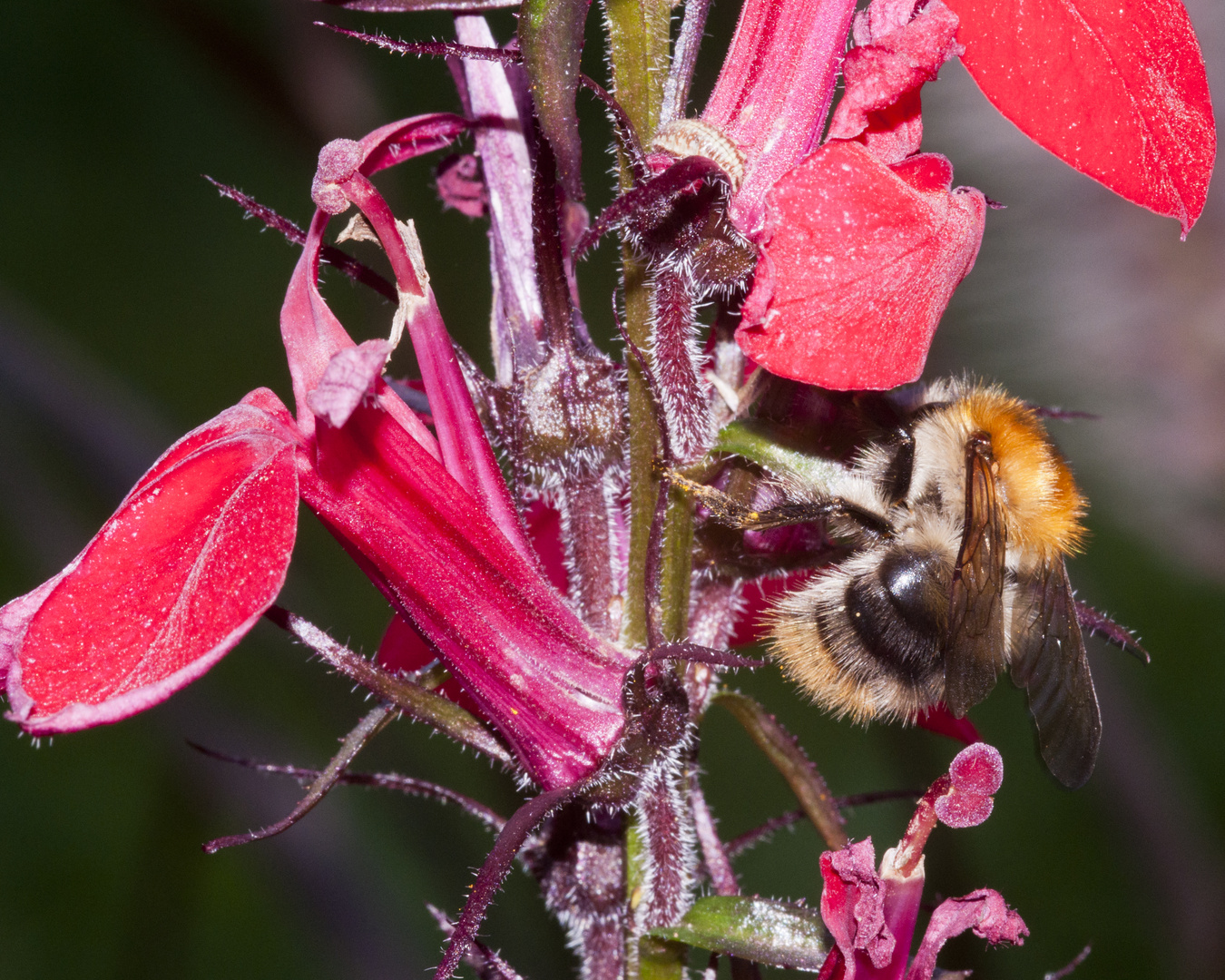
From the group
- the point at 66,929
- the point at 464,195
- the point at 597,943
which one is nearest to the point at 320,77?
the point at 464,195

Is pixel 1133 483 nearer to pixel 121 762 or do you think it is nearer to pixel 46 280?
pixel 121 762

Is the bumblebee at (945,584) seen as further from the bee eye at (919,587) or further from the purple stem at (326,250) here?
the purple stem at (326,250)

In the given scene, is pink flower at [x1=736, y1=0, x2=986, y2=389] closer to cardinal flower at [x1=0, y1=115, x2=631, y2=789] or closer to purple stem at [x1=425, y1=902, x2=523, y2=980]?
cardinal flower at [x1=0, y1=115, x2=631, y2=789]

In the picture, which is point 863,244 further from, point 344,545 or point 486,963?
point 486,963

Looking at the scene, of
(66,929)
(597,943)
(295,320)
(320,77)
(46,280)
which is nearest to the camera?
(295,320)

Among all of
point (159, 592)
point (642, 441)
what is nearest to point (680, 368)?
point (642, 441)

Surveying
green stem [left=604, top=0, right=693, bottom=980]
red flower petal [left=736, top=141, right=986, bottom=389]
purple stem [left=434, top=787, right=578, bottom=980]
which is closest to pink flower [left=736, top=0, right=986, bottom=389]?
red flower petal [left=736, top=141, right=986, bottom=389]
